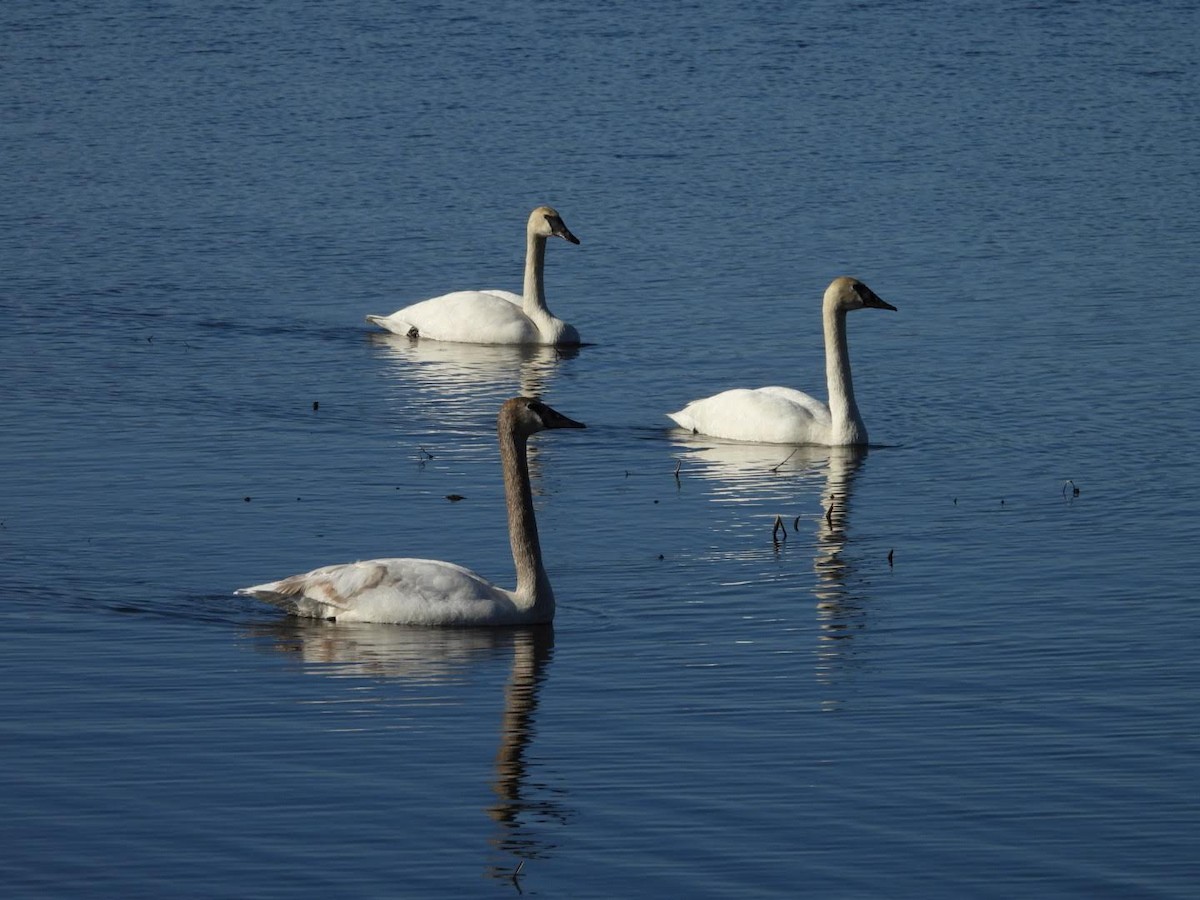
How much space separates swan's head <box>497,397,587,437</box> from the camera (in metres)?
12.8

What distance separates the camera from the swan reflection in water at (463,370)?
1983cm

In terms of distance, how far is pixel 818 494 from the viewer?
16266 mm

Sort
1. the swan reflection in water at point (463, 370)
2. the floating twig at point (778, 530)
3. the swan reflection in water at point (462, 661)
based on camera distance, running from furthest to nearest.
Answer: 1. the swan reflection in water at point (463, 370)
2. the floating twig at point (778, 530)
3. the swan reflection in water at point (462, 661)

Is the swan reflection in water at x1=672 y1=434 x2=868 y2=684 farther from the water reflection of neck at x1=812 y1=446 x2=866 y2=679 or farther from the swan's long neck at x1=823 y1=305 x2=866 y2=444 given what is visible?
the swan's long neck at x1=823 y1=305 x2=866 y2=444

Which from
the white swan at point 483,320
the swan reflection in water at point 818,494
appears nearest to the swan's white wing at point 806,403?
the swan reflection in water at point 818,494

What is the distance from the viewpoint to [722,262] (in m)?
25.5

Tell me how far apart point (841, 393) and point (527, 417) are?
563 cm

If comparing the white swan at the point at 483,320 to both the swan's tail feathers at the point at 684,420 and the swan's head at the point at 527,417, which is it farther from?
the swan's head at the point at 527,417

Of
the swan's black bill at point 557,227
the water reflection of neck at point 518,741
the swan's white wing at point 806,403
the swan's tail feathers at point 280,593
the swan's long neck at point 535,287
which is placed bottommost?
the water reflection of neck at point 518,741

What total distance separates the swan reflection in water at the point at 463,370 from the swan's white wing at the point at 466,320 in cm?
11

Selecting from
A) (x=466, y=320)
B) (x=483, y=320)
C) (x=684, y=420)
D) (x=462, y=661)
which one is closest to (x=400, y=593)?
(x=462, y=661)

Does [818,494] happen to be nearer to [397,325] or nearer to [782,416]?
[782,416]

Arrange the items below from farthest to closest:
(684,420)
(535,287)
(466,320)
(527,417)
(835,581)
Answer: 1. (535,287)
2. (466,320)
3. (684,420)
4. (835,581)
5. (527,417)

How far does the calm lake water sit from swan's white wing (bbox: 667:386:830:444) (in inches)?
13.1
